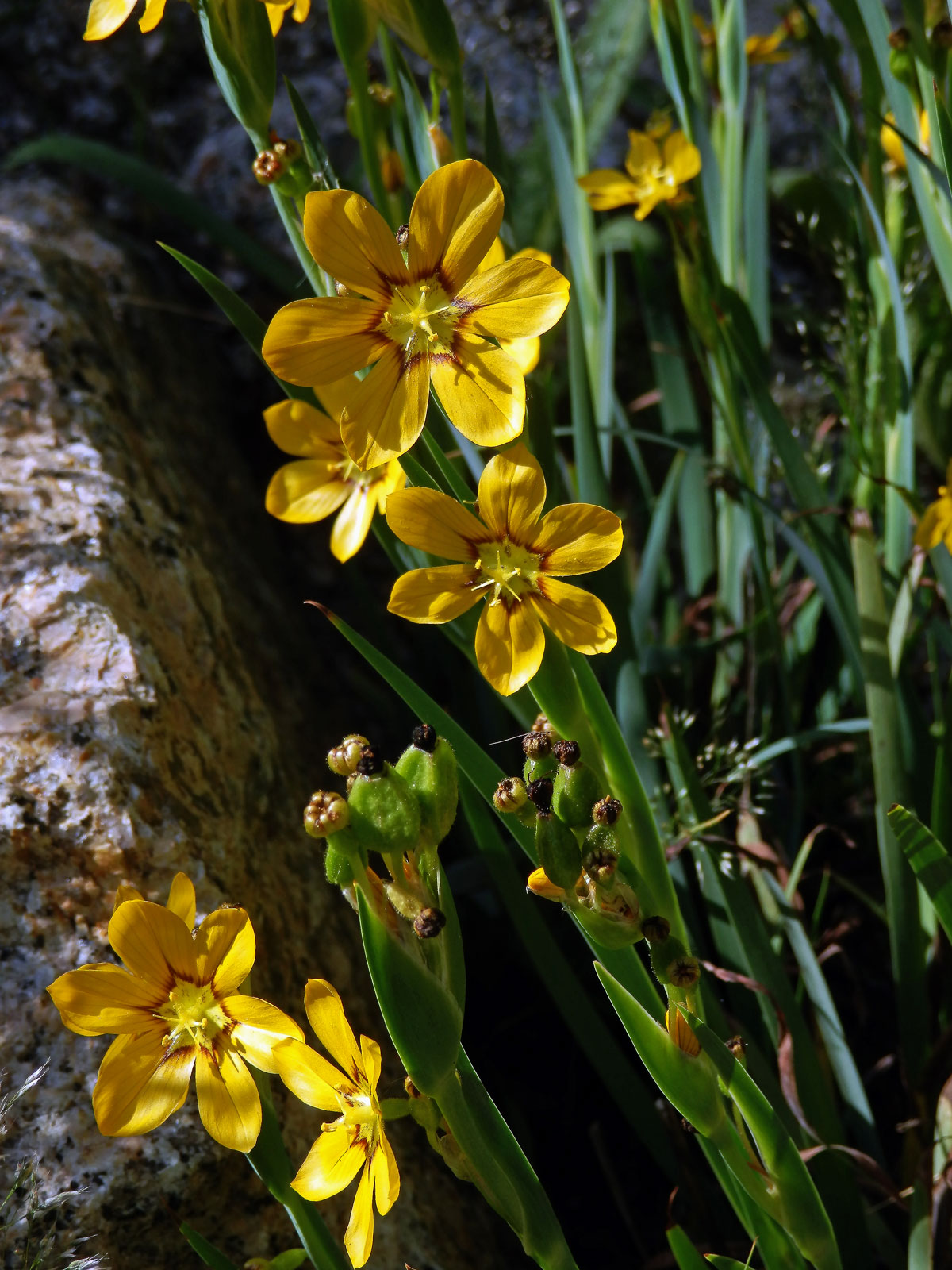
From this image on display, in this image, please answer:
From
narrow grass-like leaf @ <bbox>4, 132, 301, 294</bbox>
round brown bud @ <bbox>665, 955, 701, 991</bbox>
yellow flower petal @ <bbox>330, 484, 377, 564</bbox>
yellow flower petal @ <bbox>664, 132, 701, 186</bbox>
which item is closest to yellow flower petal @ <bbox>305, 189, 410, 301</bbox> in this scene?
yellow flower petal @ <bbox>330, 484, 377, 564</bbox>

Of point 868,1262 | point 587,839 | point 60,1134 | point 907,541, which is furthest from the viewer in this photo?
point 907,541

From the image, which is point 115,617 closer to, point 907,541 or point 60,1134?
point 60,1134

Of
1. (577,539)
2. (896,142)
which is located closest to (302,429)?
(577,539)

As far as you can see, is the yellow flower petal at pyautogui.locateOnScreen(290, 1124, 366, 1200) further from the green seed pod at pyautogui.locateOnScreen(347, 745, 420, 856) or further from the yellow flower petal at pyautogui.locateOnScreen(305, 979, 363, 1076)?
the green seed pod at pyautogui.locateOnScreen(347, 745, 420, 856)

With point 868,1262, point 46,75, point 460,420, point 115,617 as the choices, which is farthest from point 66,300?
point 868,1262

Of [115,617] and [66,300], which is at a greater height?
[66,300]

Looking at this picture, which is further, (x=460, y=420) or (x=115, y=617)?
(x=115, y=617)
